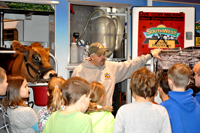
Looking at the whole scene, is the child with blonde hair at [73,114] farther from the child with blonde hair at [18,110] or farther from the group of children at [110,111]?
the child with blonde hair at [18,110]

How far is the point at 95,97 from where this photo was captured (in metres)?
2.04

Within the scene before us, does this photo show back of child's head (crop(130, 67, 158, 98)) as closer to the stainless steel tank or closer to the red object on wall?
the red object on wall

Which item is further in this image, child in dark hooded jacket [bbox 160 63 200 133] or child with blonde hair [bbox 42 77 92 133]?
child in dark hooded jacket [bbox 160 63 200 133]

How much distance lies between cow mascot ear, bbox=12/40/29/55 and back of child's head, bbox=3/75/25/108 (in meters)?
1.24

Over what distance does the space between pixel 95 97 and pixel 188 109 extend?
822 mm

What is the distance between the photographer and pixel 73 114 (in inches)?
64.8

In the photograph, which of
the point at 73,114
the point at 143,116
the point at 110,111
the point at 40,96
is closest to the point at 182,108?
the point at 143,116

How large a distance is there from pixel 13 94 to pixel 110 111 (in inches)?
41.6

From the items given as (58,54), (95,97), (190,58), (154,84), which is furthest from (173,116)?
(58,54)

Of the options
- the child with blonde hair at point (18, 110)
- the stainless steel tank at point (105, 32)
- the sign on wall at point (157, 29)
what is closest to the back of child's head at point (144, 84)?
the child with blonde hair at point (18, 110)

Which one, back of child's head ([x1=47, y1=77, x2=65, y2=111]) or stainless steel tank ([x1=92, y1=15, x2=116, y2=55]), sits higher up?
stainless steel tank ([x1=92, y1=15, x2=116, y2=55])

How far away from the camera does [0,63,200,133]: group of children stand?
1.70 m

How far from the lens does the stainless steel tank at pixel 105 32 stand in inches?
162

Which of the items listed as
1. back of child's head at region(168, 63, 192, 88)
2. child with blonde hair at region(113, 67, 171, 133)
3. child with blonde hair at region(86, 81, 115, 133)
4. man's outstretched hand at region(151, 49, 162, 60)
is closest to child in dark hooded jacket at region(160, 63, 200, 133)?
back of child's head at region(168, 63, 192, 88)
